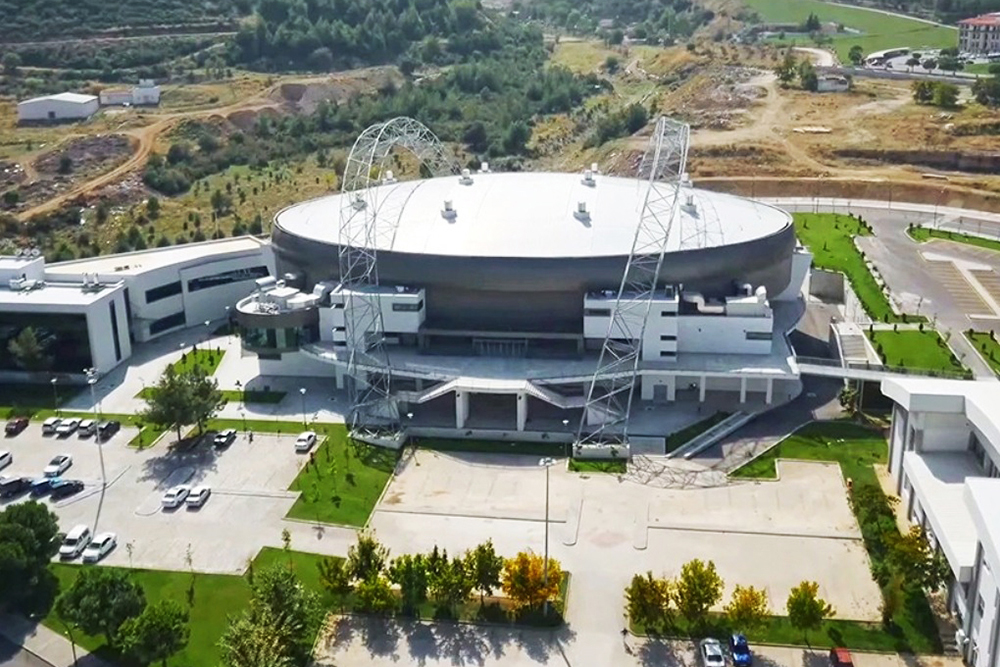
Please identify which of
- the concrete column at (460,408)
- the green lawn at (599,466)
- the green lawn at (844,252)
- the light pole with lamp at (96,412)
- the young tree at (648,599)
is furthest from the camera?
the green lawn at (844,252)

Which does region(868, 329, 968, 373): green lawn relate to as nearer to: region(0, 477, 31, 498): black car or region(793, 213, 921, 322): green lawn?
region(793, 213, 921, 322): green lawn

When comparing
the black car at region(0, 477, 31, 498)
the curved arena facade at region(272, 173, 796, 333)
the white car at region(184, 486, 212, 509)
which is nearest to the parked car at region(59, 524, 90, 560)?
the white car at region(184, 486, 212, 509)

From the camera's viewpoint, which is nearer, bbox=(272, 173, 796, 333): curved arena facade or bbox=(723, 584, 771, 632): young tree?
bbox=(723, 584, 771, 632): young tree

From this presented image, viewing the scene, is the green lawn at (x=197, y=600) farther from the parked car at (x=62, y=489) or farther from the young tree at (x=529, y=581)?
the young tree at (x=529, y=581)

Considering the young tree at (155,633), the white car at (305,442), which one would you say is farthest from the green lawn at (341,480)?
the young tree at (155,633)

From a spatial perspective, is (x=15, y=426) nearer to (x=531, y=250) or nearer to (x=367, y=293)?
(x=367, y=293)

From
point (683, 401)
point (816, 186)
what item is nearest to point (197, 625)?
point (683, 401)
